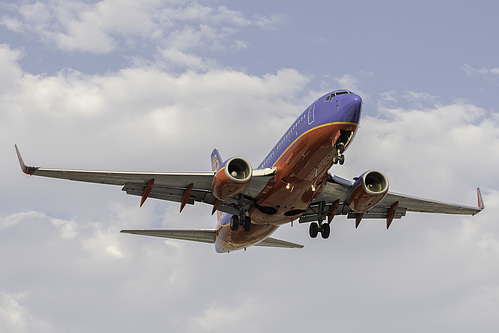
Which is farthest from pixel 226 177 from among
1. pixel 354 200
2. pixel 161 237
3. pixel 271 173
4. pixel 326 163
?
pixel 161 237

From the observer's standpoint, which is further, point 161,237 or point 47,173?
point 161,237

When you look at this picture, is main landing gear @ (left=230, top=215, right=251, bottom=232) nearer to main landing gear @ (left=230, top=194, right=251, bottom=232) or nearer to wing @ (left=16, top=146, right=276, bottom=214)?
main landing gear @ (left=230, top=194, right=251, bottom=232)

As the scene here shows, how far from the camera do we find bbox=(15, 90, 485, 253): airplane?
30062 millimetres

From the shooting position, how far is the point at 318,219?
37.2 meters

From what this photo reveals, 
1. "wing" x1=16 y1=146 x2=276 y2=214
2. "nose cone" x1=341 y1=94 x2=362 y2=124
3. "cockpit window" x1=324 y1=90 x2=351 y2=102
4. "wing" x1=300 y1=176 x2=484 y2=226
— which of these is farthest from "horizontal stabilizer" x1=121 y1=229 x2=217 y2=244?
"nose cone" x1=341 y1=94 x2=362 y2=124

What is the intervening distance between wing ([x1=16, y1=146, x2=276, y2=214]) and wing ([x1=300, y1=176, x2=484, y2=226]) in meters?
4.55

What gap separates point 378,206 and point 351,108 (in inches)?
473

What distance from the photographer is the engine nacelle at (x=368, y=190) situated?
33.8 m

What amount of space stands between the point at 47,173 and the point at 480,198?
945 inches

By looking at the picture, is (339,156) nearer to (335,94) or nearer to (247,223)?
(335,94)

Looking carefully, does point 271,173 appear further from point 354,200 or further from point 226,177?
point 354,200

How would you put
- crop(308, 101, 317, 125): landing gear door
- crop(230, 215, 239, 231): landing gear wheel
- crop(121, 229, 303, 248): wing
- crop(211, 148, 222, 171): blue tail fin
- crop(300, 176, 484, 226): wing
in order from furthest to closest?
1. crop(211, 148, 222, 171): blue tail fin
2. crop(121, 229, 303, 248): wing
3. crop(230, 215, 239, 231): landing gear wheel
4. crop(300, 176, 484, 226): wing
5. crop(308, 101, 317, 125): landing gear door

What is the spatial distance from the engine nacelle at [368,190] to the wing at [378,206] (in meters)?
0.82

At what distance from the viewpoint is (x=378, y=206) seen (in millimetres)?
39812
